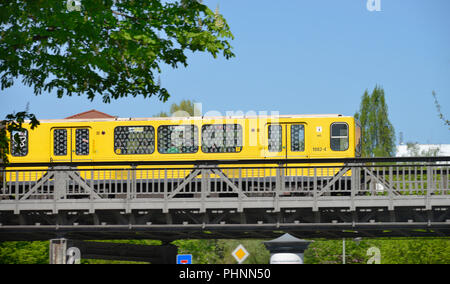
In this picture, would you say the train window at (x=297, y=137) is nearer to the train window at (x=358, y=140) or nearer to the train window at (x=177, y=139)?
the train window at (x=358, y=140)

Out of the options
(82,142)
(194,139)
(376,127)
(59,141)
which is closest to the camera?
(194,139)

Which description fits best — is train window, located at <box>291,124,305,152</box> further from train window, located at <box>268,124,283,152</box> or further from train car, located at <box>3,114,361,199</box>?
train window, located at <box>268,124,283,152</box>

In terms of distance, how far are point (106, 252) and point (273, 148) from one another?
9.30 m

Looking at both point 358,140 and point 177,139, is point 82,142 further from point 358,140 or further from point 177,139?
point 358,140

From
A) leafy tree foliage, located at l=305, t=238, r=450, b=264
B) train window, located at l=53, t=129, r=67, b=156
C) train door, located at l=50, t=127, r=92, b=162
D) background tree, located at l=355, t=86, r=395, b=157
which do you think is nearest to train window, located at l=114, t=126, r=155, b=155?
train door, located at l=50, t=127, r=92, b=162

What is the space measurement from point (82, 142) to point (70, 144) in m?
0.49

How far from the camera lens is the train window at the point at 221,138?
26.8 metres

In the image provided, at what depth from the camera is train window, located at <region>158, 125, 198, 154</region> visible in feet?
88.8

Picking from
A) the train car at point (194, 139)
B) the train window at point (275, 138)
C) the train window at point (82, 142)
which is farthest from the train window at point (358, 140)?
the train window at point (82, 142)

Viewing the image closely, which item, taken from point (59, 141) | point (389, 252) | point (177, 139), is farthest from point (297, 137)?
point (389, 252)

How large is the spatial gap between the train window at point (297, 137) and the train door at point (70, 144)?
26.1 ft

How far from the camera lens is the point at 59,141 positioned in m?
27.9

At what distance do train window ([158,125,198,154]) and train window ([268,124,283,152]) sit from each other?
112 inches
